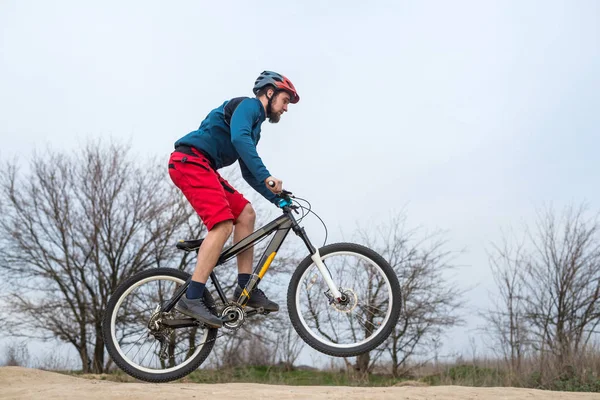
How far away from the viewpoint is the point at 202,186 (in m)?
4.55

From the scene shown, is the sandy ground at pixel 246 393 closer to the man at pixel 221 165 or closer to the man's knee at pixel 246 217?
the man at pixel 221 165

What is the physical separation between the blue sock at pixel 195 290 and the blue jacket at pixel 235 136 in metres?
0.80

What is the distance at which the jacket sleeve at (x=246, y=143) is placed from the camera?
172 inches

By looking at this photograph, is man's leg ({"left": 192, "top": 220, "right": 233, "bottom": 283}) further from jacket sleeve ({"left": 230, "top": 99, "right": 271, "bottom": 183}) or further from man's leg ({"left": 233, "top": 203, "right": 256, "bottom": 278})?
jacket sleeve ({"left": 230, "top": 99, "right": 271, "bottom": 183})

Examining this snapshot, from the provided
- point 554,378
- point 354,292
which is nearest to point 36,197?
point 554,378

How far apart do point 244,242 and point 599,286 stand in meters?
12.0

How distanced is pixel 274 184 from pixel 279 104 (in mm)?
719

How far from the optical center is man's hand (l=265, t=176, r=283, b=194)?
433 centimetres

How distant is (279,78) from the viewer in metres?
4.72

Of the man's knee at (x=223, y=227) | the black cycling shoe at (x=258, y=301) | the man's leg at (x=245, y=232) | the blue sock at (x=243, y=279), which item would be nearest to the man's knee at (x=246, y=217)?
the man's leg at (x=245, y=232)

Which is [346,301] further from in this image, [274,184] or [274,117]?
[274,117]

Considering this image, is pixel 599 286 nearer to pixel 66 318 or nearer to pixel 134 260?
pixel 134 260

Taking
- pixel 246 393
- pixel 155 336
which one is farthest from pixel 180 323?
pixel 246 393

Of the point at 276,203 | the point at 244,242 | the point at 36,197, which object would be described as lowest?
the point at 244,242
